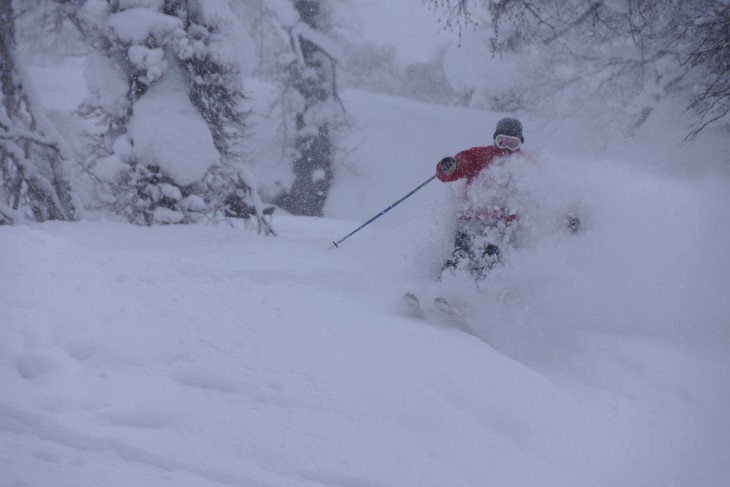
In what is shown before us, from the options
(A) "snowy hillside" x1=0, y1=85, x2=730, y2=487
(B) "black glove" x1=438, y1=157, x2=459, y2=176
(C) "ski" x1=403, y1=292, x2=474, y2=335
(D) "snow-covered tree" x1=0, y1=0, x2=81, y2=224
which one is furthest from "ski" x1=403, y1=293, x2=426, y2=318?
(D) "snow-covered tree" x1=0, y1=0, x2=81, y2=224

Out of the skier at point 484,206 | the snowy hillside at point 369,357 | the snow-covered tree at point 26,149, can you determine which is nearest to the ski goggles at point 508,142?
the skier at point 484,206

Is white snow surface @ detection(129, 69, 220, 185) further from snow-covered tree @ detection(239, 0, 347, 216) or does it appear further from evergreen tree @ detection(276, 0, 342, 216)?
evergreen tree @ detection(276, 0, 342, 216)

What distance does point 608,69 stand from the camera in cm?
1356

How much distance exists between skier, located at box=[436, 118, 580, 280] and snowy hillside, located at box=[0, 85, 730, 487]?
192 mm

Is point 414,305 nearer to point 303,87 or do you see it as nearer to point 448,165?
point 448,165

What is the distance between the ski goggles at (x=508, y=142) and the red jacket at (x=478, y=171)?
40 millimetres

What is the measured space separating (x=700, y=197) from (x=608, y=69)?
290 inches

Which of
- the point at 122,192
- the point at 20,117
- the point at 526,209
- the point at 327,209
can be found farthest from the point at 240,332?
the point at 327,209

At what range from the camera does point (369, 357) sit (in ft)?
9.36

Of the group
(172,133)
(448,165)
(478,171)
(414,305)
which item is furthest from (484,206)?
(172,133)

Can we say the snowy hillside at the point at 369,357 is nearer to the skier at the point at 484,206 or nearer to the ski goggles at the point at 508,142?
the skier at the point at 484,206

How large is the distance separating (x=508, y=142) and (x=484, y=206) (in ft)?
2.25

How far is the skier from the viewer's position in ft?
14.4

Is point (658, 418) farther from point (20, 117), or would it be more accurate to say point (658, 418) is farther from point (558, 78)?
point (558, 78)
